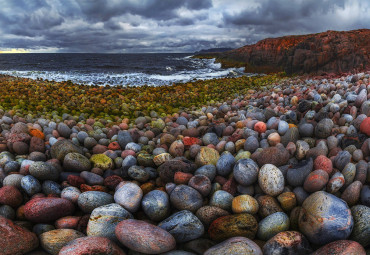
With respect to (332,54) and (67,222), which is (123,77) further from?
(67,222)

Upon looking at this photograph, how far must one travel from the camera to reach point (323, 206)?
1835 mm

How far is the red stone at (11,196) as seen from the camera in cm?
220

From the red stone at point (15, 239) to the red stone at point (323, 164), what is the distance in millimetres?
2462

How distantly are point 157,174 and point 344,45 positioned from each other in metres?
12.7

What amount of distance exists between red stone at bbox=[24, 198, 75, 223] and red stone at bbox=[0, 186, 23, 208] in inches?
9.6

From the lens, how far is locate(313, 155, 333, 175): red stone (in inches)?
89.6

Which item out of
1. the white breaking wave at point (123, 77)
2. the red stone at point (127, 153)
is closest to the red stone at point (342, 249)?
the red stone at point (127, 153)

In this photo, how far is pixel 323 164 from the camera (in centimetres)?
231

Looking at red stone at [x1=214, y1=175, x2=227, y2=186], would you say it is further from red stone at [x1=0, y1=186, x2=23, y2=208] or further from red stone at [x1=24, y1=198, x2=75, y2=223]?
red stone at [x1=0, y1=186, x2=23, y2=208]

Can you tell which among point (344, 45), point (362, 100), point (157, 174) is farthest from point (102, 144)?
point (344, 45)

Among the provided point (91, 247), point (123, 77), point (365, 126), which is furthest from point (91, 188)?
point (123, 77)

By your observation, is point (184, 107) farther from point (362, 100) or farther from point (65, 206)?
point (65, 206)

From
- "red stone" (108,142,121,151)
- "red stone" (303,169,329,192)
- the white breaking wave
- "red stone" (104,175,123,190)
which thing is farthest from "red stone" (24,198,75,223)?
the white breaking wave

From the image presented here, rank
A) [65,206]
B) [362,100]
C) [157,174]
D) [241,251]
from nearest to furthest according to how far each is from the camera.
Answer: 1. [241,251]
2. [65,206]
3. [157,174]
4. [362,100]
